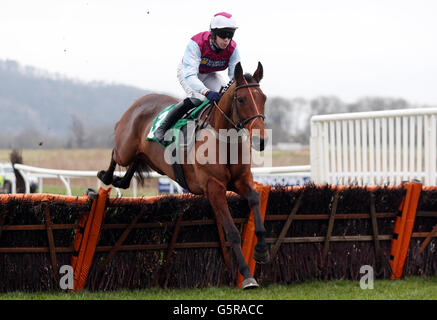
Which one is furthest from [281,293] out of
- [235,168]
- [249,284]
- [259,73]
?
[259,73]

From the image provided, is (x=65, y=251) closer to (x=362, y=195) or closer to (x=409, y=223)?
(x=362, y=195)

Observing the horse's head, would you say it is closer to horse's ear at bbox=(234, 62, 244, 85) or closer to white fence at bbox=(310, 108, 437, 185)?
horse's ear at bbox=(234, 62, 244, 85)

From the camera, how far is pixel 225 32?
5375 millimetres

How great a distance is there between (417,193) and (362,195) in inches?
20.8

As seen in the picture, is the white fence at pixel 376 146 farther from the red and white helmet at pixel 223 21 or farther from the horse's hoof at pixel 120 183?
the red and white helmet at pixel 223 21

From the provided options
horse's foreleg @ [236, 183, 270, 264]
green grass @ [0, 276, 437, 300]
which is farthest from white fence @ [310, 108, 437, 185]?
horse's foreleg @ [236, 183, 270, 264]

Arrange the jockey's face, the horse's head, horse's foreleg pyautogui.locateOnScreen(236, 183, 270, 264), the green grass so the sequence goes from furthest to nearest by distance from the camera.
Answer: the jockey's face < the green grass < horse's foreleg pyautogui.locateOnScreen(236, 183, 270, 264) < the horse's head

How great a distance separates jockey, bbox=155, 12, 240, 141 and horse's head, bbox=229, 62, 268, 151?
1.41 ft

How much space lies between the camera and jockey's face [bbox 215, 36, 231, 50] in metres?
5.43

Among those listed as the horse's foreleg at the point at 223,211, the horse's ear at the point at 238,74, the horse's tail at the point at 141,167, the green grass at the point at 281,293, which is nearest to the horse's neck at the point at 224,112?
the horse's ear at the point at 238,74

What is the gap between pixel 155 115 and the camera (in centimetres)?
661

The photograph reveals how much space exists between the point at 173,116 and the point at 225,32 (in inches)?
38.3

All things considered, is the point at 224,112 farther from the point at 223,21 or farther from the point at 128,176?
the point at 128,176

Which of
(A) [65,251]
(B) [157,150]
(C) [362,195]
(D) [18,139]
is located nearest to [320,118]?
(C) [362,195]
